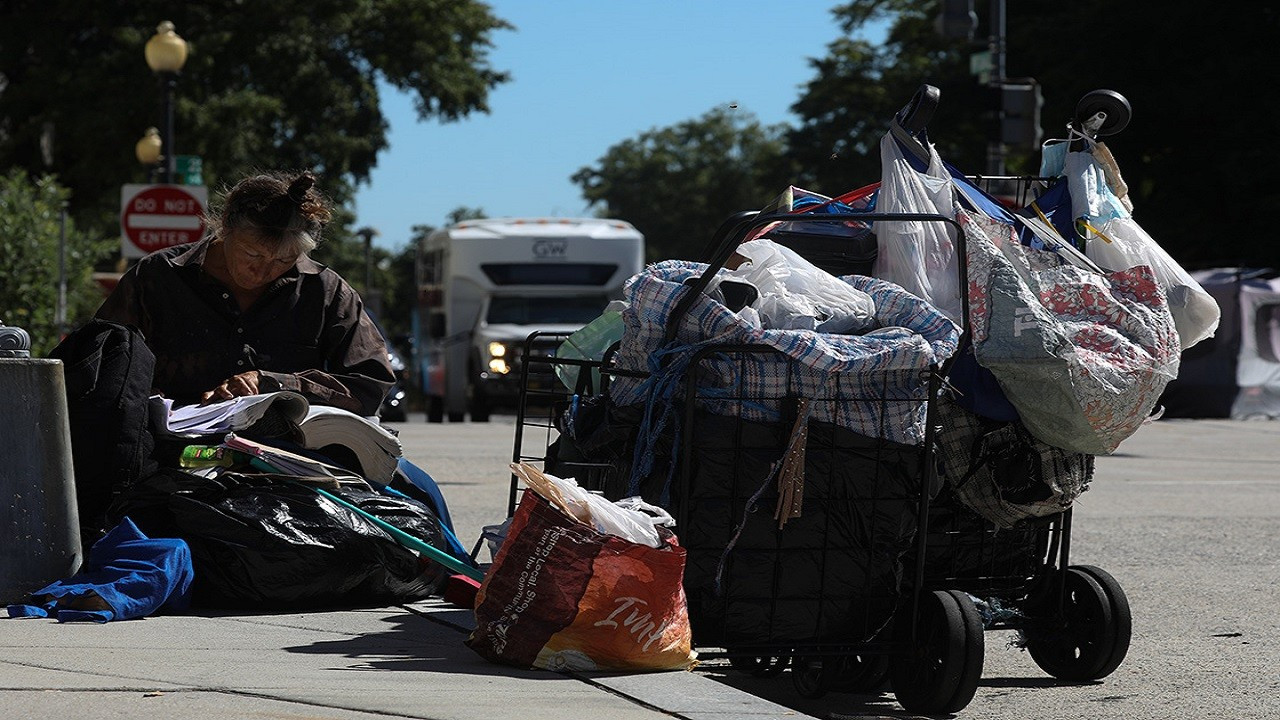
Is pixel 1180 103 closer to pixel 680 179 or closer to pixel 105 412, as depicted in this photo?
pixel 105 412

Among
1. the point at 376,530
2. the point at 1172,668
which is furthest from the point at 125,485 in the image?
the point at 1172,668

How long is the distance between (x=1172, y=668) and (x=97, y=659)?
343 cm

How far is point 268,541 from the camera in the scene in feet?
18.2

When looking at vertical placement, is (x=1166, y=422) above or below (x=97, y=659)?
below

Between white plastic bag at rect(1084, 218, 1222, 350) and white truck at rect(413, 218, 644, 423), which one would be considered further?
white truck at rect(413, 218, 644, 423)

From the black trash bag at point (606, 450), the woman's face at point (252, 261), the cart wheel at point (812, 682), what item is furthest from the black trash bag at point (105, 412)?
the cart wheel at point (812, 682)

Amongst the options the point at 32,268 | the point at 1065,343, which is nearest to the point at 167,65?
the point at 32,268

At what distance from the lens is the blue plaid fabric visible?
462cm

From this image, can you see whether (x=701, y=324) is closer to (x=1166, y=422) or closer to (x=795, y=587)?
(x=795, y=587)

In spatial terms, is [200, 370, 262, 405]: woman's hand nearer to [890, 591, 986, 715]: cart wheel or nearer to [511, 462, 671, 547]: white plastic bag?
[511, 462, 671, 547]: white plastic bag

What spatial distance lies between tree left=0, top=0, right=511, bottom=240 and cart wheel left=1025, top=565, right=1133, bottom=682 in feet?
93.9

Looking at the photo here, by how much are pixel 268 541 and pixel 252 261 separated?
3.73 feet

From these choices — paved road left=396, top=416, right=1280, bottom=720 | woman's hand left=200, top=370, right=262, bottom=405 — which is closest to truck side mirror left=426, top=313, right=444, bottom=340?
paved road left=396, top=416, right=1280, bottom=720

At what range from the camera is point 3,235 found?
74.4ft
